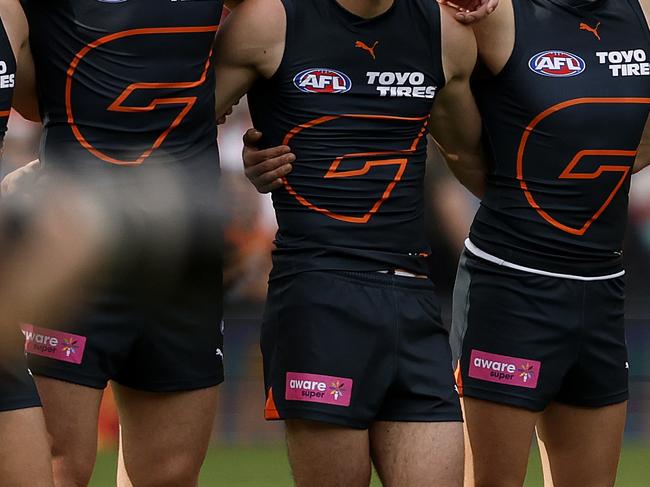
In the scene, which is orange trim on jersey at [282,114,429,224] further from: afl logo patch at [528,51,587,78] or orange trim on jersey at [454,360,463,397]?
orange trim on jersey at [454,360,463,397]

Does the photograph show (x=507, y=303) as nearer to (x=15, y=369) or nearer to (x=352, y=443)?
(x=352, y=443)

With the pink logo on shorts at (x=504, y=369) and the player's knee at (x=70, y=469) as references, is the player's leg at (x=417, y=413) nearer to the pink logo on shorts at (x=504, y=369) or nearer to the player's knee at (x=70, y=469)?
the pink logo on shorts at (x=504, y=369)

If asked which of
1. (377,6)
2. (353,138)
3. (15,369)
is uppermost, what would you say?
(377,6)

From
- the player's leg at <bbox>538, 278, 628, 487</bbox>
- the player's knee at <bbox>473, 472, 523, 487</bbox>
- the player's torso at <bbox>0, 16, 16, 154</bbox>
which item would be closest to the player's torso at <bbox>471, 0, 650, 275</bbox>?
the player's leg at <bbox>538, 278, 628, 487</bbox>

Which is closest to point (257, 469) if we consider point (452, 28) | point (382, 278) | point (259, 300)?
point (259, 300)

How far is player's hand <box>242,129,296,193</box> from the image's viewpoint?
4.40 meters

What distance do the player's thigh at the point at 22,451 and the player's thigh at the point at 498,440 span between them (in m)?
1.52

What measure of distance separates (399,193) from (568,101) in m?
0.70

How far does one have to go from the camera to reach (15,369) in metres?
3.94

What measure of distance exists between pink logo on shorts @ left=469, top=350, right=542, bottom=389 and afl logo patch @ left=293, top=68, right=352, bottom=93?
102cm

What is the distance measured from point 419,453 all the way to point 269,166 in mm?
929

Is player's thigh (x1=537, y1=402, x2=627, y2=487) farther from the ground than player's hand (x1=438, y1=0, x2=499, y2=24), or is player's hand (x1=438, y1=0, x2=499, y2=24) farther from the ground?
player's hand (x1=438, y1=0, x2=499, y2=24)

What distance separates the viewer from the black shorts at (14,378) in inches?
153

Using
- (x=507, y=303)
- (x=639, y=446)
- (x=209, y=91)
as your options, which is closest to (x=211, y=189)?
(x=209, y=91)
